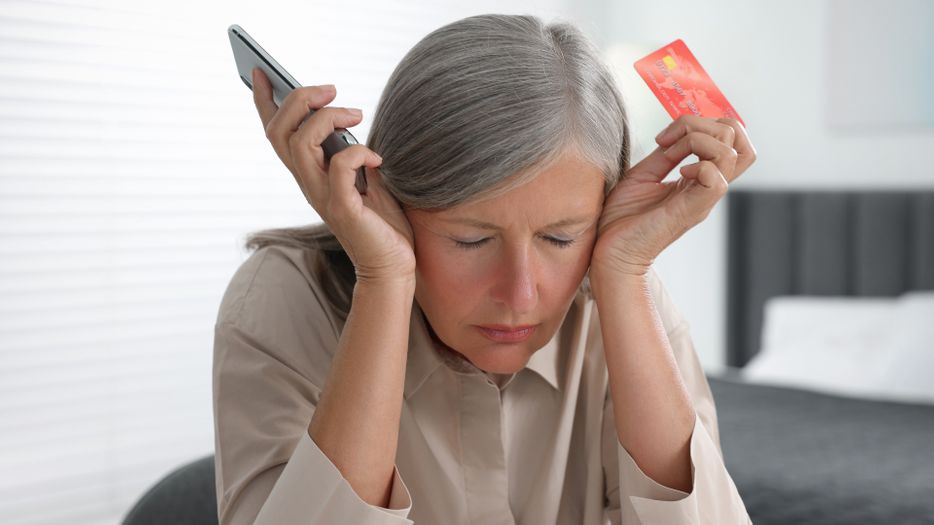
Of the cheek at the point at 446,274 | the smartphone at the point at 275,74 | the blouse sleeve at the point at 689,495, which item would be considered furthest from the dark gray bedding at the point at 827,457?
the smartphone at the point at 275,74

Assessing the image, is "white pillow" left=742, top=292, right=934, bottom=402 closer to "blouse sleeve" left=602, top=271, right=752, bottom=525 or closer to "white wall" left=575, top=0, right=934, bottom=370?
"white wall" left=575, top=0, right=934, bottom=370

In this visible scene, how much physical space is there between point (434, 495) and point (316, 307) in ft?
0.91

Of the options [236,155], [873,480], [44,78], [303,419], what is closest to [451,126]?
[303,419]

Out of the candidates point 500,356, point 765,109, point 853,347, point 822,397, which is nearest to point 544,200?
point 500,356

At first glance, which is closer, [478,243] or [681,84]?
[478,243]

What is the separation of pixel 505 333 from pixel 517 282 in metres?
0.08

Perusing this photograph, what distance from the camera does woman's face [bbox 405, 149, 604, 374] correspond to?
3.47 ft

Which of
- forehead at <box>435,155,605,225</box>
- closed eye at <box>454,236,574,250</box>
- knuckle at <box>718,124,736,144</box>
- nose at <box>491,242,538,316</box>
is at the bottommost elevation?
nose at <box>491,242,538,316</box>

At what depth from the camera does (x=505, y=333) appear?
3.66ft

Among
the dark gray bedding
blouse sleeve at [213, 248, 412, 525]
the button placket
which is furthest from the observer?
the dark gray bedding

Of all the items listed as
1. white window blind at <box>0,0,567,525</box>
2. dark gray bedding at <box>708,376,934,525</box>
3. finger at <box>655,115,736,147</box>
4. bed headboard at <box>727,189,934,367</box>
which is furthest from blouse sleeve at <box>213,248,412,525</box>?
bed headboard at <box>727,189,934,367</box>

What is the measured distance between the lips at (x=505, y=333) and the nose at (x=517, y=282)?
31mm

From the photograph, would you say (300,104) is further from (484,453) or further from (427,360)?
(484,453)

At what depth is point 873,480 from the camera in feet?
7.72
